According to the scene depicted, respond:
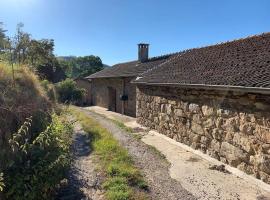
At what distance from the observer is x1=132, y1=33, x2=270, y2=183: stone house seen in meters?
6.68

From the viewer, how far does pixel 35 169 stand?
4844 millimetres

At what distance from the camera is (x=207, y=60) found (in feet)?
37.2

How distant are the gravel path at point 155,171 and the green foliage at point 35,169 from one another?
194 centimetres

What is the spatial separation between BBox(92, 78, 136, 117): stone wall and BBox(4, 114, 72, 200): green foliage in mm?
12602

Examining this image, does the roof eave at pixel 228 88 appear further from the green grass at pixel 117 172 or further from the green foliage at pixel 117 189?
the green foliage at pixel 117 189

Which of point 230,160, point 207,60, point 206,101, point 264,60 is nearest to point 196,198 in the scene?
point 230,160

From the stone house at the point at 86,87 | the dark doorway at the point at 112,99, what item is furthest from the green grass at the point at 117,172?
the stone house at the point at 86,87

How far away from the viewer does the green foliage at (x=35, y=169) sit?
4613mm

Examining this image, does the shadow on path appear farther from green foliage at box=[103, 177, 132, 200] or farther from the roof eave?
the roof eave

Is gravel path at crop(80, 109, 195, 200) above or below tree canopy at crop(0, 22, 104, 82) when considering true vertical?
below

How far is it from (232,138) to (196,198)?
2.56 metres

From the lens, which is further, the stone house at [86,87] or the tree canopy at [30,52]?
the stone house at [86,87]

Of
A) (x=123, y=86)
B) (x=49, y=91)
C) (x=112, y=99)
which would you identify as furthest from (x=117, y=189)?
(x=112, y=99)

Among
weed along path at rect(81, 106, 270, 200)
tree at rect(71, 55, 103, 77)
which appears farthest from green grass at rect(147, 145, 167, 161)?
tree at rect(71, 55, 103, 77)
